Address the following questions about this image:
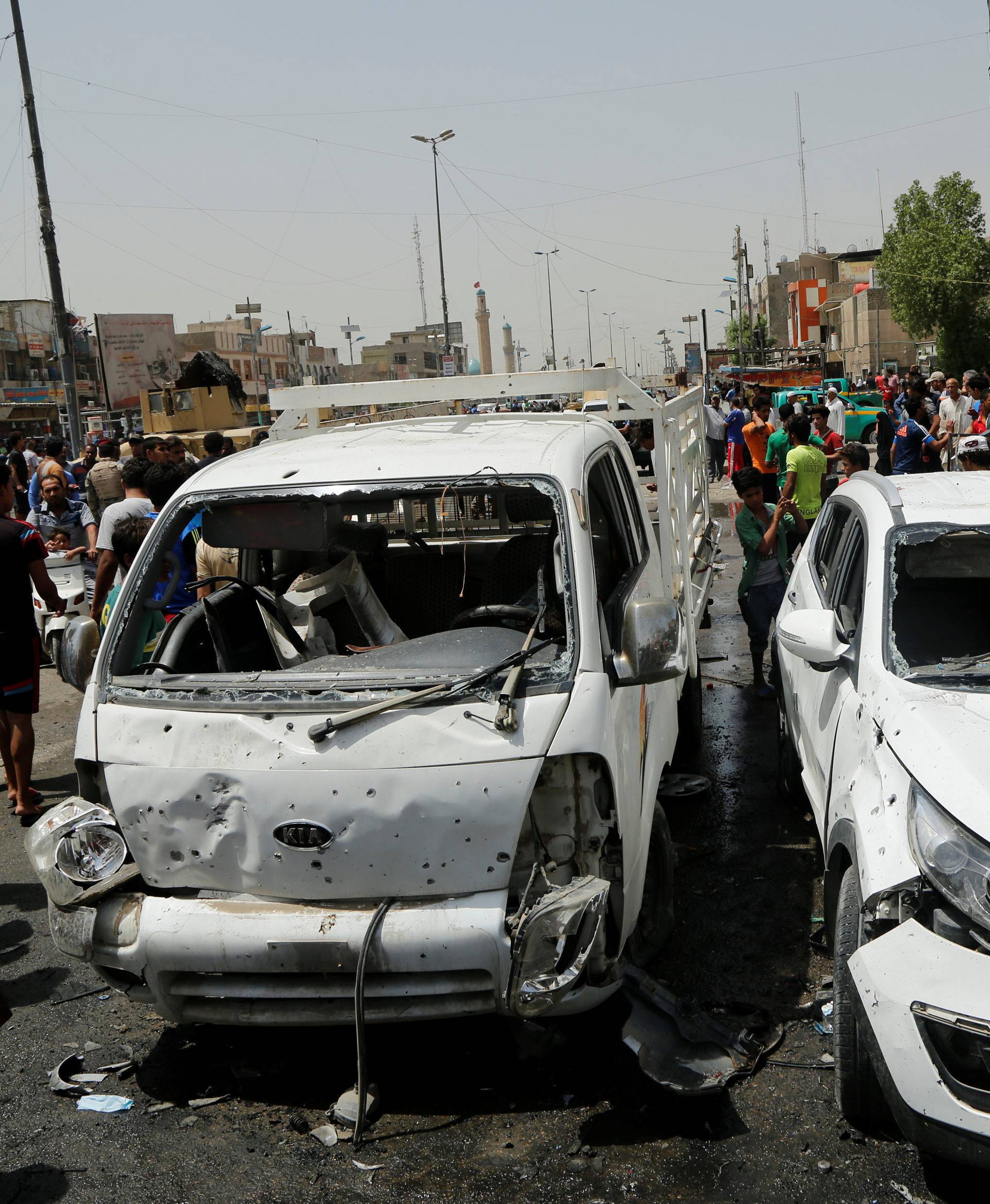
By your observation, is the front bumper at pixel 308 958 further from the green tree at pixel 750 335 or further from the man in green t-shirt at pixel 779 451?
the green tree at pixel 750 335

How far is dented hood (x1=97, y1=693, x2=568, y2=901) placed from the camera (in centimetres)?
320

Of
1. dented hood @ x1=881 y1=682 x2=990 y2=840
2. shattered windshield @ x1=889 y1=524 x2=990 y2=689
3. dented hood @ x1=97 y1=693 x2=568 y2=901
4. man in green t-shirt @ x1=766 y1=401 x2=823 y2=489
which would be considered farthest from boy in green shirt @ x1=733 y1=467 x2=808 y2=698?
man in green t-shirt @ x1=766 y1=401 x2=823 y2=489

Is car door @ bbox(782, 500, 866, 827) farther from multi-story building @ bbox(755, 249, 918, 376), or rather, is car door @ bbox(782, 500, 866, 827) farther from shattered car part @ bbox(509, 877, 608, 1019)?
multi-story building @ bbox(755, 249, 918, 376)

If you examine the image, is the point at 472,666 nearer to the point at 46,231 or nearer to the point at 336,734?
the point at 336,734

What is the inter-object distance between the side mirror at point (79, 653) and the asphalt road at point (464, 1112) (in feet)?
4.20

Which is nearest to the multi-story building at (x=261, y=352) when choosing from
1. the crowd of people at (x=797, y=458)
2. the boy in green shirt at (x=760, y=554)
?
the crowd of people at (x=797, y=458)

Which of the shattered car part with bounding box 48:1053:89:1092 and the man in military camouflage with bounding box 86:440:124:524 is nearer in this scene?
the shattered car part with bounding box 48:1053:89:1092

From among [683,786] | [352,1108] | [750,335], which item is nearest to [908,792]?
[352,1108]

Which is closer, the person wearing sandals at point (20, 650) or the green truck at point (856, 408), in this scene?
the person wearing sandals at point (20, 650)

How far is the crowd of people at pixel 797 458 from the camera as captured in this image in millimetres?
7621

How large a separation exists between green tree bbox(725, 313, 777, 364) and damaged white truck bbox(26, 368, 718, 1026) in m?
73.1

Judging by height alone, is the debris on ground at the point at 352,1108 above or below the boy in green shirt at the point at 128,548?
below

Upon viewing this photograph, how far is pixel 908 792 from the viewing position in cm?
299

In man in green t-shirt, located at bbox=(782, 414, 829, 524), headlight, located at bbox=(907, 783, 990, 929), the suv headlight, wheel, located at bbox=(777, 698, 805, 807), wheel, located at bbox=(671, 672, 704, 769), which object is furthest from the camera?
man in green t-shirt, located at bbox=(782, 414, 829, 524)
